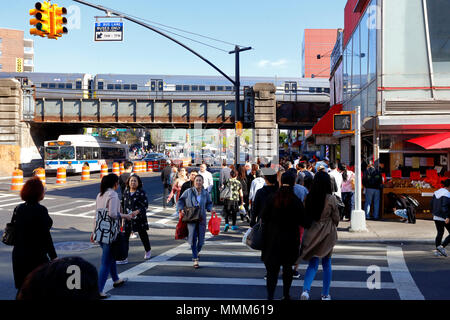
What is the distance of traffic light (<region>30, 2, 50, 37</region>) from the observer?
1208 centimetres

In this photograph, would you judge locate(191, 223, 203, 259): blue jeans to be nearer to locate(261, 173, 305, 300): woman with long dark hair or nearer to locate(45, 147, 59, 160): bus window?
locate(261, 173, 305, 300): woman with long dark hair

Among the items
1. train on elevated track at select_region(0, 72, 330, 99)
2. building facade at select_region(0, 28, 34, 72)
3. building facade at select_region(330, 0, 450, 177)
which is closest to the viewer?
building facade at select_region(330, 0, 450, 177)

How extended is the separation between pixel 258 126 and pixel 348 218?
17.9m

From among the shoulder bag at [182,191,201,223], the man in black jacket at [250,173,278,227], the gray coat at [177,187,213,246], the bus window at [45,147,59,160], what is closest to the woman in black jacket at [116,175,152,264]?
the gray coat at [177,187,213,246]

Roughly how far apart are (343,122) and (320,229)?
653 cm

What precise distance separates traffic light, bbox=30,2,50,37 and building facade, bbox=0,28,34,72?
8476cm

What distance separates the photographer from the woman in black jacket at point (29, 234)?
5.04 metres

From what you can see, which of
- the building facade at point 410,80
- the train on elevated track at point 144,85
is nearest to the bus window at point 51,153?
the train on elevated track at point 144,85

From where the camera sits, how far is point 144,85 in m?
36.9

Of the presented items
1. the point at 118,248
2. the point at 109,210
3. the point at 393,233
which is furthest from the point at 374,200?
the point at 109,210

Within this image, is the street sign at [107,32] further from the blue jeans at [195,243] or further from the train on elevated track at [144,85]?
the train on elevated track at [144,85]

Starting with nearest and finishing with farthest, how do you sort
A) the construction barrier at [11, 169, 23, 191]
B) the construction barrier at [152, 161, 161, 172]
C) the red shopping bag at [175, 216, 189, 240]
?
the red shopping bag at [175, 216, 189, 240]
the construction barrier at [11, 169, 23, 191]
the construction barrier at [152, 161, 161, 172]
